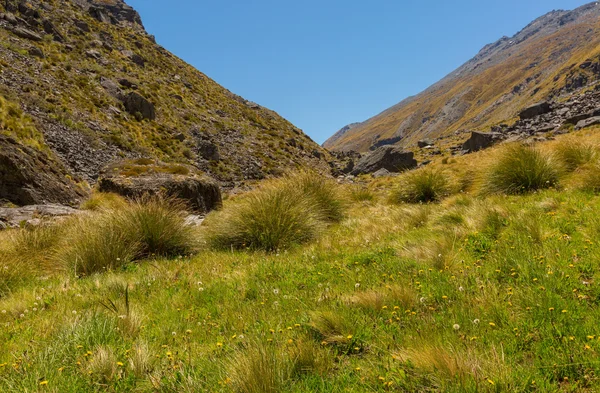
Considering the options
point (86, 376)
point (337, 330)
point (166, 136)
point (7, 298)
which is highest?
point (166, 136)

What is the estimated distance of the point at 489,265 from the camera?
4.16 metres

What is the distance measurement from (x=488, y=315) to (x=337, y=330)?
4.26ft

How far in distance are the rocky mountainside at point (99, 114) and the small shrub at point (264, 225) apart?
7.22 meters

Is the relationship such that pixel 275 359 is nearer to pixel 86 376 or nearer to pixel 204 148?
pixel 86 376

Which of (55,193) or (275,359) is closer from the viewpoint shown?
(275,359)

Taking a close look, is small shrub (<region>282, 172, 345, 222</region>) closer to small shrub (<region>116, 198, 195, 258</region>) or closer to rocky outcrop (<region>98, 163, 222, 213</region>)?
small shrub (<region>116, 198, 195, 258</region>)

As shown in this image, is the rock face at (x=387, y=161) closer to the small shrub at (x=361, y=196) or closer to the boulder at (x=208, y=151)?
the boulder at (x=208, y=151)

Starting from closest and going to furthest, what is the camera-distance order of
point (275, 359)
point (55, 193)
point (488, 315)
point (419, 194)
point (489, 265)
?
point (275, 359) < point (488, 315) < point (489, 265) < point (419, 194) < point (55, 193)

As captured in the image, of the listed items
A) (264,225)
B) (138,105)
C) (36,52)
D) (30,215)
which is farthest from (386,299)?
(36,52)

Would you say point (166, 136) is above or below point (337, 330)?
above

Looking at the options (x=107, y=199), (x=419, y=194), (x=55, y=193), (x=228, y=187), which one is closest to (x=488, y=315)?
(x=419, y=194)

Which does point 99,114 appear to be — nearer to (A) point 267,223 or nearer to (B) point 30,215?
(B) point 30,215

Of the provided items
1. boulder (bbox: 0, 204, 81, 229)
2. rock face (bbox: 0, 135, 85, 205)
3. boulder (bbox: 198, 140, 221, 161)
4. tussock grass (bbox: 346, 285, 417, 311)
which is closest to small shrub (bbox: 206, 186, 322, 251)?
tussock grass (bbox: 346, 285, 417, 311)

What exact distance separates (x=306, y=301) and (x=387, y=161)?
90.9 ft
